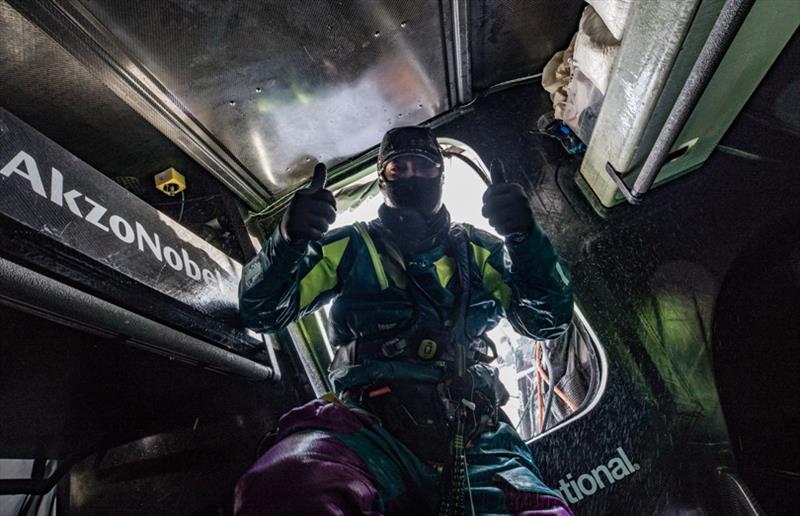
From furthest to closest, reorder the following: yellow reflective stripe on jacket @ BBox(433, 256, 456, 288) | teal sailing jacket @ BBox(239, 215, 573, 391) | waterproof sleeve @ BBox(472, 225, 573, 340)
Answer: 1. yellow reflective stripe on jacket @ BBox(433, 256, 456, 288)
2. waterproof sleeve @ BBox(472, 225, 573, 340)
3. teal sailing jacket @ BBox(239, 215, 573, 391)

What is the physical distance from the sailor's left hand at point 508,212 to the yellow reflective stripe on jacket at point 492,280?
33 centimetres

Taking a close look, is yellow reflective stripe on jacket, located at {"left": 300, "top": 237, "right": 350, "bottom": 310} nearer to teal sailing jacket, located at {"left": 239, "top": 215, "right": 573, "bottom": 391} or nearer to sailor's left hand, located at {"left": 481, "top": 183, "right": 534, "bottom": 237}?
teal sailing jacket, located at {"left": 239, "top": 215, "right": 573, "bottom": 391}

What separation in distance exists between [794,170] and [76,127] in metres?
2.98

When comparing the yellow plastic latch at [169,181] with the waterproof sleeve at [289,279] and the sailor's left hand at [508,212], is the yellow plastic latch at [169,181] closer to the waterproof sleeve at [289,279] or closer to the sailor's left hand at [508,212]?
the waterproof sleeve at [289,279]

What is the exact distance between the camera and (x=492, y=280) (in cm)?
190

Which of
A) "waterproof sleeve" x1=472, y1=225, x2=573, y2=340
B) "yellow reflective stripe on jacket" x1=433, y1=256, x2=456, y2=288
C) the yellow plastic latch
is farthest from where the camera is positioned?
the yellow plastic latch

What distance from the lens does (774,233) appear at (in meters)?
1.81

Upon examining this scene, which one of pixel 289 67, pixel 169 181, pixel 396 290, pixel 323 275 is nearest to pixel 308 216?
pixel 323 275

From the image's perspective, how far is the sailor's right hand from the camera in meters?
1.46

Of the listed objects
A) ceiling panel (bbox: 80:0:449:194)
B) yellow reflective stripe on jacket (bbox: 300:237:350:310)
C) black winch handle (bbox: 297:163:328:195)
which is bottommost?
yellow reflective stripe on jacket (bbox: 300:237:350:310)

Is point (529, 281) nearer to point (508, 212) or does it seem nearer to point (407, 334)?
point (508, 212)

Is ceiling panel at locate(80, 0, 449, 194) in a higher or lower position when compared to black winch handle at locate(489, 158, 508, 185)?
higher

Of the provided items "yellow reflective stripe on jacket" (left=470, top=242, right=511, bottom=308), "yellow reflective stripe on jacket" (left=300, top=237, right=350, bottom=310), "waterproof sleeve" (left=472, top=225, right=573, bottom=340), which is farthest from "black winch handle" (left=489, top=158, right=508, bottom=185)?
"yellow reflective stripe on jacket" (left=300, top=237, right=350, bottom=310)

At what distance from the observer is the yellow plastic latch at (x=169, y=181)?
224 cm
